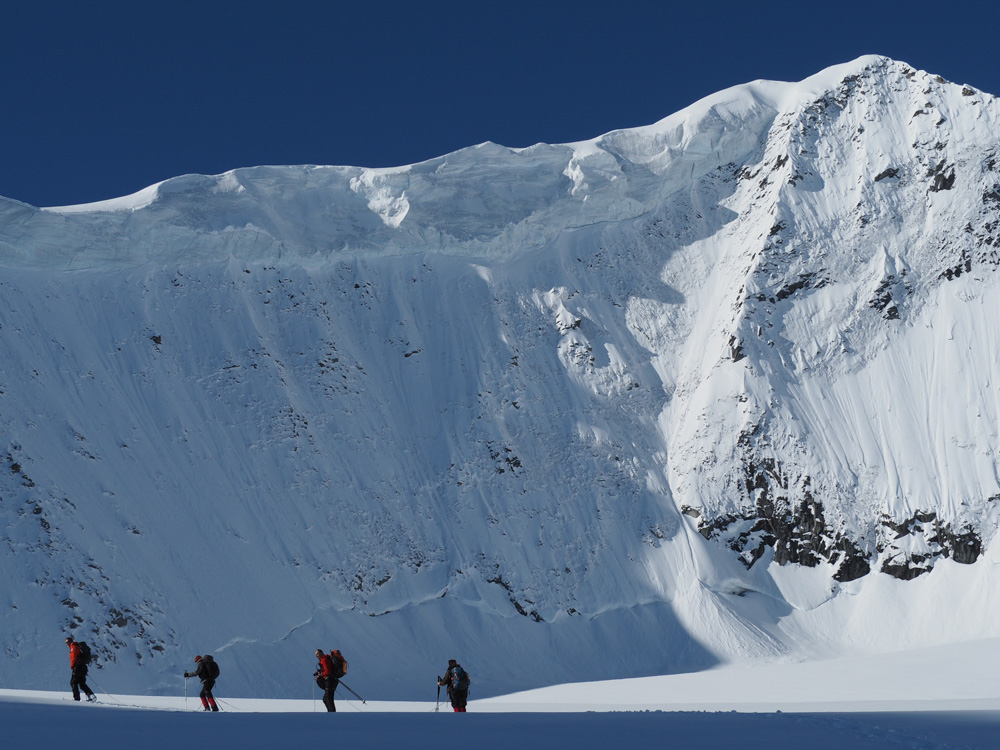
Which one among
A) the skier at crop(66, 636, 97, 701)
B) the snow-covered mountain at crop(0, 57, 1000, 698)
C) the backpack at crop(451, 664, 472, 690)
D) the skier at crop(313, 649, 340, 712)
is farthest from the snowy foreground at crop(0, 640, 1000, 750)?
the snow-covered mountain at crop(0, 57, 1000, 698)

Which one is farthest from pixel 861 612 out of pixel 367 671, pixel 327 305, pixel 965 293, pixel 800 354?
pixel 327 305

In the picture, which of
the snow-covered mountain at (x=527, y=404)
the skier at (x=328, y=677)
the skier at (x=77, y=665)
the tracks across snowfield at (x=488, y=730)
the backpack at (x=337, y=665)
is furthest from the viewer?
the snow-covered mountain at (x=527, y=404)

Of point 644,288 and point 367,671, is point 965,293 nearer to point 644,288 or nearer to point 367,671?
point 644,288

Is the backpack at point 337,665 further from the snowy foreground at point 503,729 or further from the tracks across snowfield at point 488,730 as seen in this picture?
the tracks across snowfield at point 488,730

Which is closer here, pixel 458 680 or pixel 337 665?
pixel 337 665

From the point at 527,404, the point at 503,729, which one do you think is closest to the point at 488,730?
the point at 503,729

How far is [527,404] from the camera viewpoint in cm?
5072

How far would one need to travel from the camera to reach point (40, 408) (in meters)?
40.7

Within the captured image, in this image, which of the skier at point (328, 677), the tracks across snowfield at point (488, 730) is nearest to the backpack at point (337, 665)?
the skier at point (328, 677)

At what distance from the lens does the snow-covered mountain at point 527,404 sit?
4009 cm

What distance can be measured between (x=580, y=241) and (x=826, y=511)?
19.4 m

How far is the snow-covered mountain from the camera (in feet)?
132

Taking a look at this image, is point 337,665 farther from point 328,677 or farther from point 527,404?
point 527,404

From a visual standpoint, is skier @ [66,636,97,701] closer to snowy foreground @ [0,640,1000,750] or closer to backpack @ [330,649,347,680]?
backpack @ [330,649,347,680]
